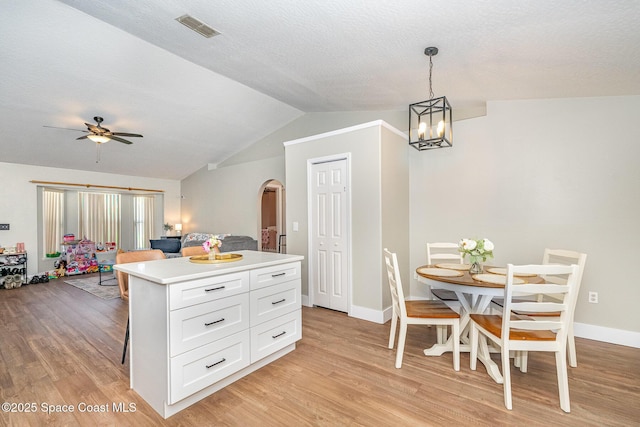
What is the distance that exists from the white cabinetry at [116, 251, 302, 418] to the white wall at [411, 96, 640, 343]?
268 cm

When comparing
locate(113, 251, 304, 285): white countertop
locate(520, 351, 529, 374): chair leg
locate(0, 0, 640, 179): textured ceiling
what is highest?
locate(0, 0, 640, 179): textured ceiling

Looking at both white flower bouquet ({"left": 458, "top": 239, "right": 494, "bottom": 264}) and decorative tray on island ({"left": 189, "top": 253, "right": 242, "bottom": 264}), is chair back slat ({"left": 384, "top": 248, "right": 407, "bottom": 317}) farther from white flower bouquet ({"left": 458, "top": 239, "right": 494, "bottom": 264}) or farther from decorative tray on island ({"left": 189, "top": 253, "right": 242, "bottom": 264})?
decorative tray on island ({"left": 189, "top": 253, "right": 242, "bottom": 264})

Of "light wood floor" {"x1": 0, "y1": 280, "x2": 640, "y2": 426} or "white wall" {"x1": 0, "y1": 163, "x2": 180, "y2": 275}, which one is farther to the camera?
"white wall" {"x1": 0, "y1": 163, "x2": 180, "y2": 275}

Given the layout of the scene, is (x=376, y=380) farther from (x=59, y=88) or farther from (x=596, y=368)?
(x=59, y=88)

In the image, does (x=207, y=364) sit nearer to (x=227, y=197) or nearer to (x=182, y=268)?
(x=182, y=268)

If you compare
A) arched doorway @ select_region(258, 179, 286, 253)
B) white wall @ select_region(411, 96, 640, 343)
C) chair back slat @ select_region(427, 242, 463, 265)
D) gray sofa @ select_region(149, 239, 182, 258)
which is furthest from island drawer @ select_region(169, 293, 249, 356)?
arched doorway @ select_region(258, 179, 286, 253)

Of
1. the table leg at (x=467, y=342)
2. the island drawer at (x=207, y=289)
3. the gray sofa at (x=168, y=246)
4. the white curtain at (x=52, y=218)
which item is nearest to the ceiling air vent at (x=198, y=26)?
the island drawer at (x=207, y=289)

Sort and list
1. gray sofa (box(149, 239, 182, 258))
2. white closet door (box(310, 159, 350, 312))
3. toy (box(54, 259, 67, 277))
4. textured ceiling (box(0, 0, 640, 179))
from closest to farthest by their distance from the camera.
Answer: textured ceiling (box(0, 0, 640, 179)), white closet door (box(310, 159, 350, 312)), toy (box(54, 259, 67, 277)), gray sofa (box(149, 239, 182, 258))

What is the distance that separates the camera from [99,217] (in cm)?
739

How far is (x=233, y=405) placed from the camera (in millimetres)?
1986

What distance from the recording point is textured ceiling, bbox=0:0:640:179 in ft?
6.64

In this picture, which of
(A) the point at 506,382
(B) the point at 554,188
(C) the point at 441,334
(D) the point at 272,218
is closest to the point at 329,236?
(C) the point at 441,334

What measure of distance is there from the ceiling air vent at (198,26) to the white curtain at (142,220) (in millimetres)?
6579

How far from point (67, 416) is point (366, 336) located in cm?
245
